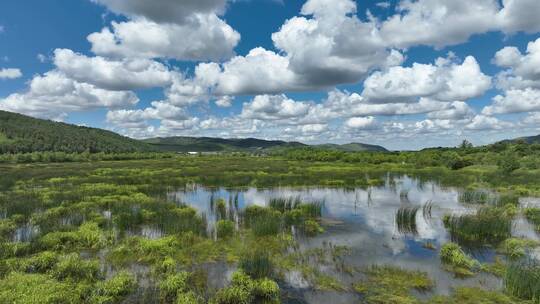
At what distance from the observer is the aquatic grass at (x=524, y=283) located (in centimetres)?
1127

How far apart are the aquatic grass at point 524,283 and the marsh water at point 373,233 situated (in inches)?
32.7

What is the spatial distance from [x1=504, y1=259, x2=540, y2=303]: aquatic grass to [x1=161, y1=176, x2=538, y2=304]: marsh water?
831mm

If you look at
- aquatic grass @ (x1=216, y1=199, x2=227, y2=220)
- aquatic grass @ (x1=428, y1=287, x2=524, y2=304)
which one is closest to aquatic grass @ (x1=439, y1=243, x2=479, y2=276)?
aquatic grass @ (x1=428, y1=287, x2=524, y2=304)

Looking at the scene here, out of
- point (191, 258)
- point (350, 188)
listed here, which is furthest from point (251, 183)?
point (191, 258)

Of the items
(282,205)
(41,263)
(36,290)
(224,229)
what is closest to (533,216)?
(282,205)

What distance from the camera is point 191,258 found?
50.3 ft

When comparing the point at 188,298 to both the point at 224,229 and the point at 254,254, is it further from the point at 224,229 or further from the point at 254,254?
the point at 224,229

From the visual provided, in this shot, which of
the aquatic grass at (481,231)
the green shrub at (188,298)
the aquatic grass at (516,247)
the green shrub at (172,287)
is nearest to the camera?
the green shrub at (188,298)

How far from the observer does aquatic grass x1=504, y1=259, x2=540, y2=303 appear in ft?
37.0

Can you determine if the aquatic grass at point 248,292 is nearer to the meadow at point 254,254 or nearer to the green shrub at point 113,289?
the meadow at point 254,254

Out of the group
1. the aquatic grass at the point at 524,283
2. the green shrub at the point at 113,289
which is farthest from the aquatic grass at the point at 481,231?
the green shrub at the point at 113,289

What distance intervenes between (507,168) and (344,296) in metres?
58.8

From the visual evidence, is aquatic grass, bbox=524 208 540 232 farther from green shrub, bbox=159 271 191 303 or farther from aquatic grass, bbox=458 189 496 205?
green shrub, bbox=159 271 191 303

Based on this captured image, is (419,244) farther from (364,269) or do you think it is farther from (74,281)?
(74,281)
